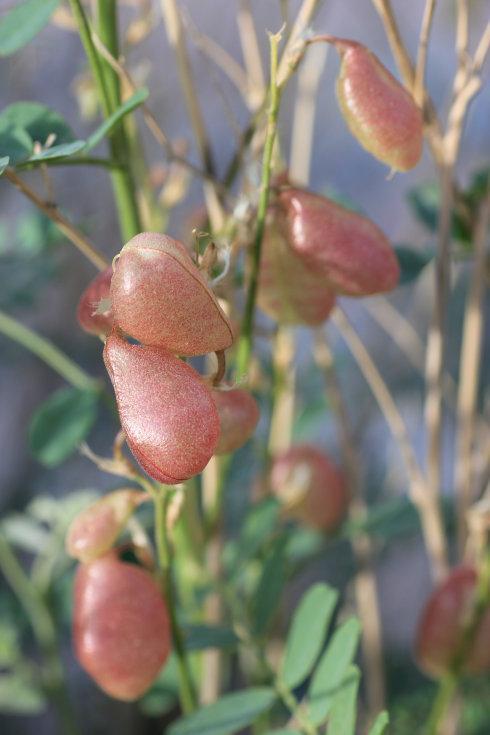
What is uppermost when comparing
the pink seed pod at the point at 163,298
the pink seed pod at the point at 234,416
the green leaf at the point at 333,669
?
the pink seed pod at the point at 163,298

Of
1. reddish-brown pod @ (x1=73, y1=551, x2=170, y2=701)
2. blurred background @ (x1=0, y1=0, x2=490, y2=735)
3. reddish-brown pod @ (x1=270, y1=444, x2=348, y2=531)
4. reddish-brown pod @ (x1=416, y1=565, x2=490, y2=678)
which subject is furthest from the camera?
blurred background @ (x1=0, y1=0, x2=490, y2=735)

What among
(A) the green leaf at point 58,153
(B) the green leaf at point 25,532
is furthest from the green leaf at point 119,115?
(B) the green leaf at point 25,532

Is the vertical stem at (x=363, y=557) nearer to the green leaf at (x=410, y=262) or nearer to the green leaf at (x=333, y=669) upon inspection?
the green leaf at (x=410, y=262)

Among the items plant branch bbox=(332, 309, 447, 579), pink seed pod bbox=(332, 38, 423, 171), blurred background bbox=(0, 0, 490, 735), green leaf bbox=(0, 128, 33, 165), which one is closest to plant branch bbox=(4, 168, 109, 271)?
green leaf bbox=(0, 128, 33, 165)

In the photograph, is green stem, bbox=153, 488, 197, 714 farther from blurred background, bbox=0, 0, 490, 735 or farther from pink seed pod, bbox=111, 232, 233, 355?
blurred background, bbox=0, 0, 490, 735

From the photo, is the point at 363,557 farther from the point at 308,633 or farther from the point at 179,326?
the point at 179,326

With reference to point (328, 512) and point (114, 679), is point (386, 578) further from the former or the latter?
point (114, 679)

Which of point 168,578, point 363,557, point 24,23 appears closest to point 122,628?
point 168,578
